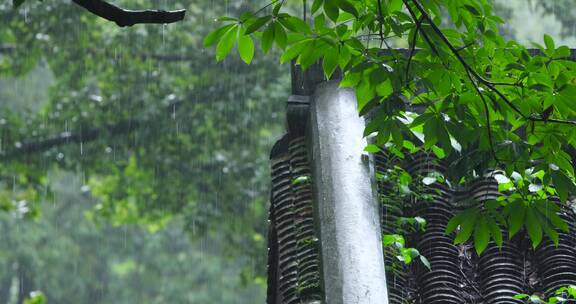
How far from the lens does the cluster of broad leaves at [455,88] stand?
7.95 feet

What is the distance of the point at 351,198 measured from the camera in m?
3.06

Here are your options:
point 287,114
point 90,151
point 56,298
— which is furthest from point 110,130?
point 287,114

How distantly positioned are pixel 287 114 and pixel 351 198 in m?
0.65

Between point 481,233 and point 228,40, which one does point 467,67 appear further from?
point 228,40

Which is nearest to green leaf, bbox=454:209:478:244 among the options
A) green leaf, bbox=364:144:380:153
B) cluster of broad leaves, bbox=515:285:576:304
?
cluster of broad leaves, bbox=515:285:576:304

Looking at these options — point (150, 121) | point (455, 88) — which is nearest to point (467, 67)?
point (455, 88)

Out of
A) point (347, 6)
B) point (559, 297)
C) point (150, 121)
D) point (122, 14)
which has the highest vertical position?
point (150, 121)

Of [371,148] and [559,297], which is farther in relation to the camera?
[371,148]

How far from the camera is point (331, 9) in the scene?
228 centimetres

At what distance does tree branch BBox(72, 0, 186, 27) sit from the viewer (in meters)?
1.82

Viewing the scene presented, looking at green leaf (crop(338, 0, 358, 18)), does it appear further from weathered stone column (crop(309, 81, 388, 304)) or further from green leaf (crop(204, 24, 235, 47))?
weathered stone column (crop(309, 81, 388, 304))

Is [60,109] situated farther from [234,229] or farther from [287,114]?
[287,114]

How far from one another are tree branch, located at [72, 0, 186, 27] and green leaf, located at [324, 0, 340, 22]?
50 centimetres

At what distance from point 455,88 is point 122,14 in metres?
0.97
